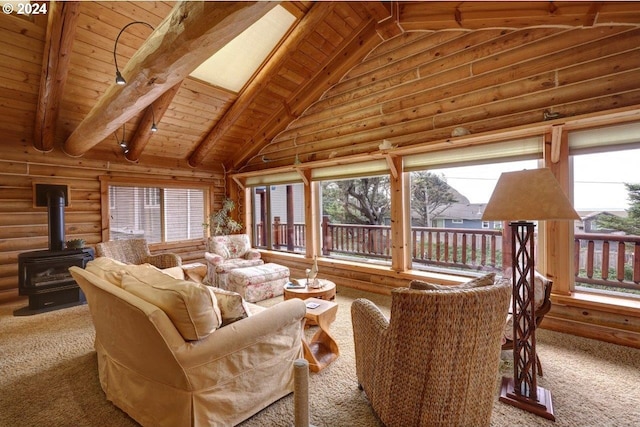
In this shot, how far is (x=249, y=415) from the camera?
1.81 metres

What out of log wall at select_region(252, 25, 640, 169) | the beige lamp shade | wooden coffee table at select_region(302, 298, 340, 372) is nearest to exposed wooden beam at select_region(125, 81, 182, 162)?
log wall at select_region(252, 25, 640, 169)

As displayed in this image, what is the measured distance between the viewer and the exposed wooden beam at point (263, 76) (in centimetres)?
350

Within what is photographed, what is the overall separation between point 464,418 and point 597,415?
3.52 ft

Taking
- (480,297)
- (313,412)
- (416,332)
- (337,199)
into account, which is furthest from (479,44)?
(337,199)

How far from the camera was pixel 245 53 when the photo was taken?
404 cm

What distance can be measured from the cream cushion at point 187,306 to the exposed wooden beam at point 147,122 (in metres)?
3.23

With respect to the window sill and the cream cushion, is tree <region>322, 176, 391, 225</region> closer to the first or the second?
the window sill

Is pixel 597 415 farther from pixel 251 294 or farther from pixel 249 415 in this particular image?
pixel 251 294

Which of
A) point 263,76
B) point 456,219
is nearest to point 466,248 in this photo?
point 456,219

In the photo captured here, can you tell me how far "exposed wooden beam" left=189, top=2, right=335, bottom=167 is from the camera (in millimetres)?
3502

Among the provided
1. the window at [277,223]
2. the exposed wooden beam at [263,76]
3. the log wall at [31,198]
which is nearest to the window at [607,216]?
the exposed wooden beam at [263,76]

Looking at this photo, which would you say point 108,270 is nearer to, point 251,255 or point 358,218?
point 251,255

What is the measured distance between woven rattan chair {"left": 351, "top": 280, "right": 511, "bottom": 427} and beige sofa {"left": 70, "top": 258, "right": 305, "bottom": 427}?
0.74 m

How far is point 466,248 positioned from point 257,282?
11.7 feet
